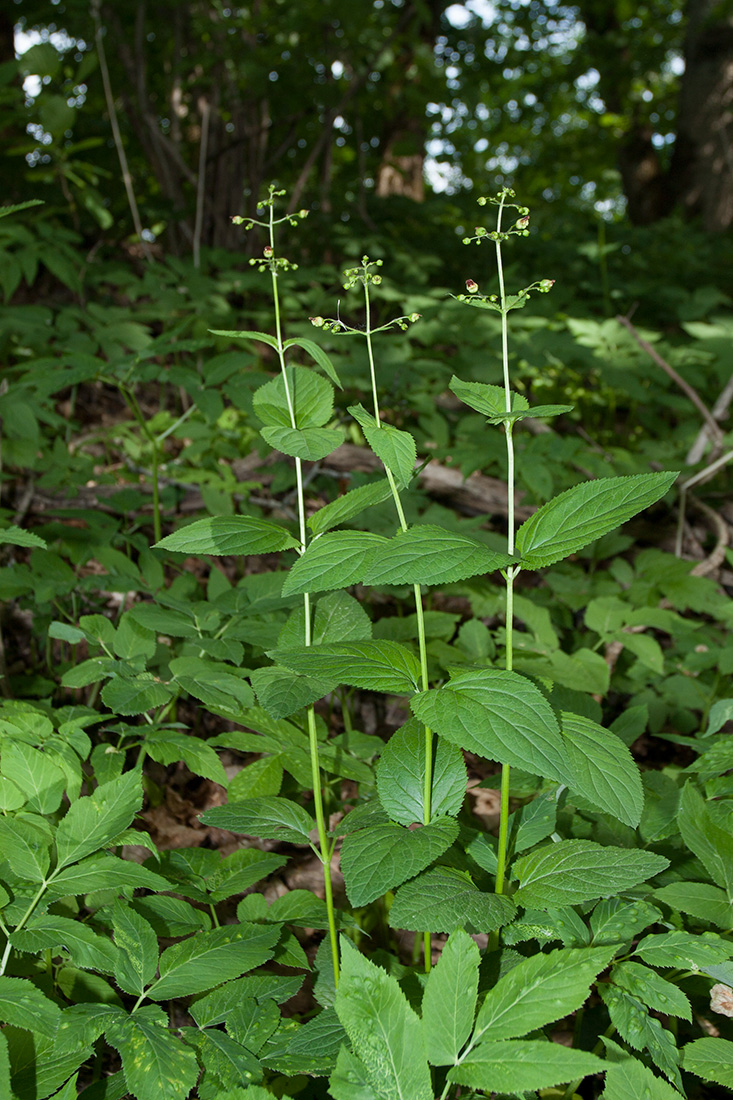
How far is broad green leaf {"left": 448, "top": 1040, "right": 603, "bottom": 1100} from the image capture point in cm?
77

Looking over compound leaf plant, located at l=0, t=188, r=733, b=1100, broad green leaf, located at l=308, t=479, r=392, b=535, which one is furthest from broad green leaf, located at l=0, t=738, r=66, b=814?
broad green leaf, located at l=308, t=479, r=392, b=535

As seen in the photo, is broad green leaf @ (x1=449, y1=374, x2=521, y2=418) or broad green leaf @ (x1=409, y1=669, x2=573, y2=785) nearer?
broad green leaf @ (x1=409, y1=669, x2=573, y2=785)

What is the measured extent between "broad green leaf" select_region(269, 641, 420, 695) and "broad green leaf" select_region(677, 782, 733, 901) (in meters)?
0.50

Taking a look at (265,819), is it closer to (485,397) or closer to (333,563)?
(333,563)

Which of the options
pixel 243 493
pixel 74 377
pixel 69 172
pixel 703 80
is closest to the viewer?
pixel 74 377

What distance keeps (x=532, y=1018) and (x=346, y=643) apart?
51 centimetres

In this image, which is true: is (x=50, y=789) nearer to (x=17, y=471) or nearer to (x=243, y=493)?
(x=243, y=493)

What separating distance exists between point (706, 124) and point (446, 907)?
9.36m

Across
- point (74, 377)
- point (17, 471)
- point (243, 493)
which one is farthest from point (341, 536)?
point (17, 471)

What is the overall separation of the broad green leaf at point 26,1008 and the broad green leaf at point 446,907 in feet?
1.44

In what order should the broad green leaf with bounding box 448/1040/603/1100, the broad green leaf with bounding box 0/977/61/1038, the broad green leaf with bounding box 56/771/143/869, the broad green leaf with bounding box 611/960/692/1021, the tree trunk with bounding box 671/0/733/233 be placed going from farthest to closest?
the tree trunk with bounding box 671/0/733/233, the broad green leaf with bounding box 56/771/143/869, the broad green leaf with bounding box 611/960/692/1021, the broad green leaf with bounding box 0/977/61/1038, the broad green leaf with bounding box 448/1040/603/1100

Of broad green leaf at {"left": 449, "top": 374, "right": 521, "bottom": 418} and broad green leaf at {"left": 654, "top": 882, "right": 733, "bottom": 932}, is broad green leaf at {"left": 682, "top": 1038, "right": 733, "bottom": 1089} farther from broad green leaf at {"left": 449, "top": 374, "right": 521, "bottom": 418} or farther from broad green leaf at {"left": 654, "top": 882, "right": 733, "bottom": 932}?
broad green leaf at {"left": 449, "top": 374, "right": 521, "bottom": 418}

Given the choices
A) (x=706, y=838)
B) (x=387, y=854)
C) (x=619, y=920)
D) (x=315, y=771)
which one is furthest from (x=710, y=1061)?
(x=315, y=771)

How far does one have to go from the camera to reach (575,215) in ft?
23.2
